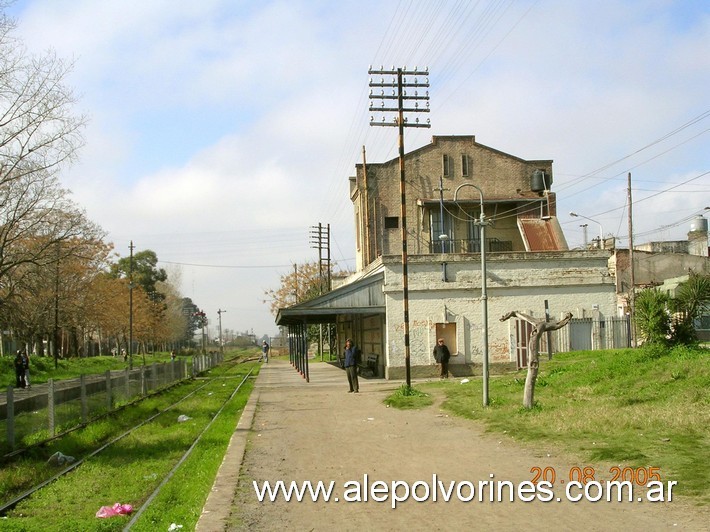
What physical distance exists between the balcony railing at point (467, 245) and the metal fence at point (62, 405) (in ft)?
65.0

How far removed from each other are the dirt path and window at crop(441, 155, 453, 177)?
27553 mm

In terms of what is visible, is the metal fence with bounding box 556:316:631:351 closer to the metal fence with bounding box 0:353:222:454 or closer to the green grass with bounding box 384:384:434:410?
A: the green grass with bounding box 384:384:434:410

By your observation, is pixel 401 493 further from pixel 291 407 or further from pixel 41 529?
pixel 291 407

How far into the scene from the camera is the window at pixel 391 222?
4616cm

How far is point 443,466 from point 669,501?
3703 mm

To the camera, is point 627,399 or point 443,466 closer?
point 443,466

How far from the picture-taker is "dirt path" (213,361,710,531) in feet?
26.3

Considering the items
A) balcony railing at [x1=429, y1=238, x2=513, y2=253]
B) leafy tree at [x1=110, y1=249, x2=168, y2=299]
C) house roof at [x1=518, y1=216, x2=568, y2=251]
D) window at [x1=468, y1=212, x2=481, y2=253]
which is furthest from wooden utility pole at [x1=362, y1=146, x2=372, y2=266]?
leafy tree at [x1=110, y1=249, x2=168, y2=299]

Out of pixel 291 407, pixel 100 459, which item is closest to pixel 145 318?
pixel 291 407

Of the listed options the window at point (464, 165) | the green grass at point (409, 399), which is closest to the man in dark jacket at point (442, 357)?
the green grass at point (409, 399)

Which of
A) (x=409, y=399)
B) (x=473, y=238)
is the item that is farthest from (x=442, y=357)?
(x=473, y=238)

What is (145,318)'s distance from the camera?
8081 centimetres

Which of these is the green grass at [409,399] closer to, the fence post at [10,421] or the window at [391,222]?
the fence post at [10,421]

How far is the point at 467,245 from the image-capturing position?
44.7 meters
